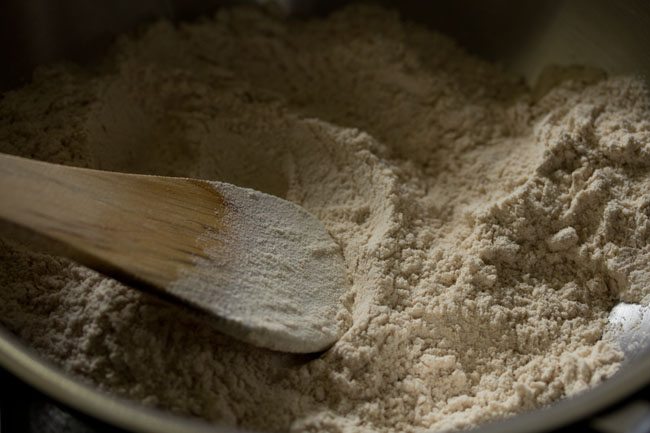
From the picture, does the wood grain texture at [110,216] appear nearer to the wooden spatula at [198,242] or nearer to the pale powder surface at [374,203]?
the wooden spatula at [198,242]

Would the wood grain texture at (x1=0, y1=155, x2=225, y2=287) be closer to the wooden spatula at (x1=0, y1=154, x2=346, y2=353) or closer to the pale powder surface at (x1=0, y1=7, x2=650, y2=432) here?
the wooden spatula at (x1=0, y1=154, x2=346, y2=353)

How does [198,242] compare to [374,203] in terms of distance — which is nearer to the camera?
[198,242]

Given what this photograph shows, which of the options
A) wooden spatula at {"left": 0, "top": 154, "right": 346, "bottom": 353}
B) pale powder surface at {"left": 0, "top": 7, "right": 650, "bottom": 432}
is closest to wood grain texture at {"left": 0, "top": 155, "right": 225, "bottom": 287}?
wooden spatula at {"left": 0, "top": 154, "right": 346, "bottom": 353}

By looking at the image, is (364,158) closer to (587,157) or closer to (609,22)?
(587,157)

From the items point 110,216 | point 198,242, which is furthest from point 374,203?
point 110,216

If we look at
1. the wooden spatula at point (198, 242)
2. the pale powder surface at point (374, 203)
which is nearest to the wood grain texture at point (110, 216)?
the wooden spatula at point (198, 242)

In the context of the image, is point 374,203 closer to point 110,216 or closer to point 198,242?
point 198,242
